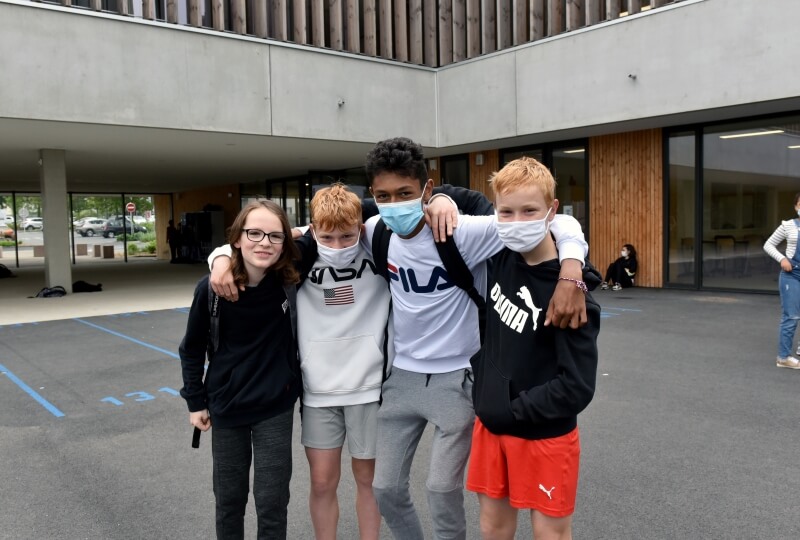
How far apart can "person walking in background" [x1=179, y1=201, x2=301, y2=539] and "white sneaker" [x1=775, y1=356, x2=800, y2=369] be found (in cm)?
587

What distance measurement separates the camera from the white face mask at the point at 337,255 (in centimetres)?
258

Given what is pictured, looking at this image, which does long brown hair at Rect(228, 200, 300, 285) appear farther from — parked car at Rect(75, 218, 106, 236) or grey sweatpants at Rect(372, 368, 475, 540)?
parked car at Rect(75, 218, 106, 236)

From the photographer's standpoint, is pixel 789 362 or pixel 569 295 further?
pixel 789 362

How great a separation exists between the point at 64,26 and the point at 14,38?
0.79 metres

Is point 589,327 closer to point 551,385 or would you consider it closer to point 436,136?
point 551,385

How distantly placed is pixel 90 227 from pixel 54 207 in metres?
31.3

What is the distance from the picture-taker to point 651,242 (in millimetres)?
13992

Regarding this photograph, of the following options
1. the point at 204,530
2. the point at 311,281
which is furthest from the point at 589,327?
the point at 204,530

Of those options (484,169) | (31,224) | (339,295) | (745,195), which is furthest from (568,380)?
(31,224)

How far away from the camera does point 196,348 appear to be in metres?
2.56

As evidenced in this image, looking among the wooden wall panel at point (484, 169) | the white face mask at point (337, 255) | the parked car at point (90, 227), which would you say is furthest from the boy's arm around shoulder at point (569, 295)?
the parked car at point (90, 227)

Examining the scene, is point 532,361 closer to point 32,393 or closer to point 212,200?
point 32,393

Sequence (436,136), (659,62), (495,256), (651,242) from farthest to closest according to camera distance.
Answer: (436,136) → (651,242) → (659,62) → (495,256)

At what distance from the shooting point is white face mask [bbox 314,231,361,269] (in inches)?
102
